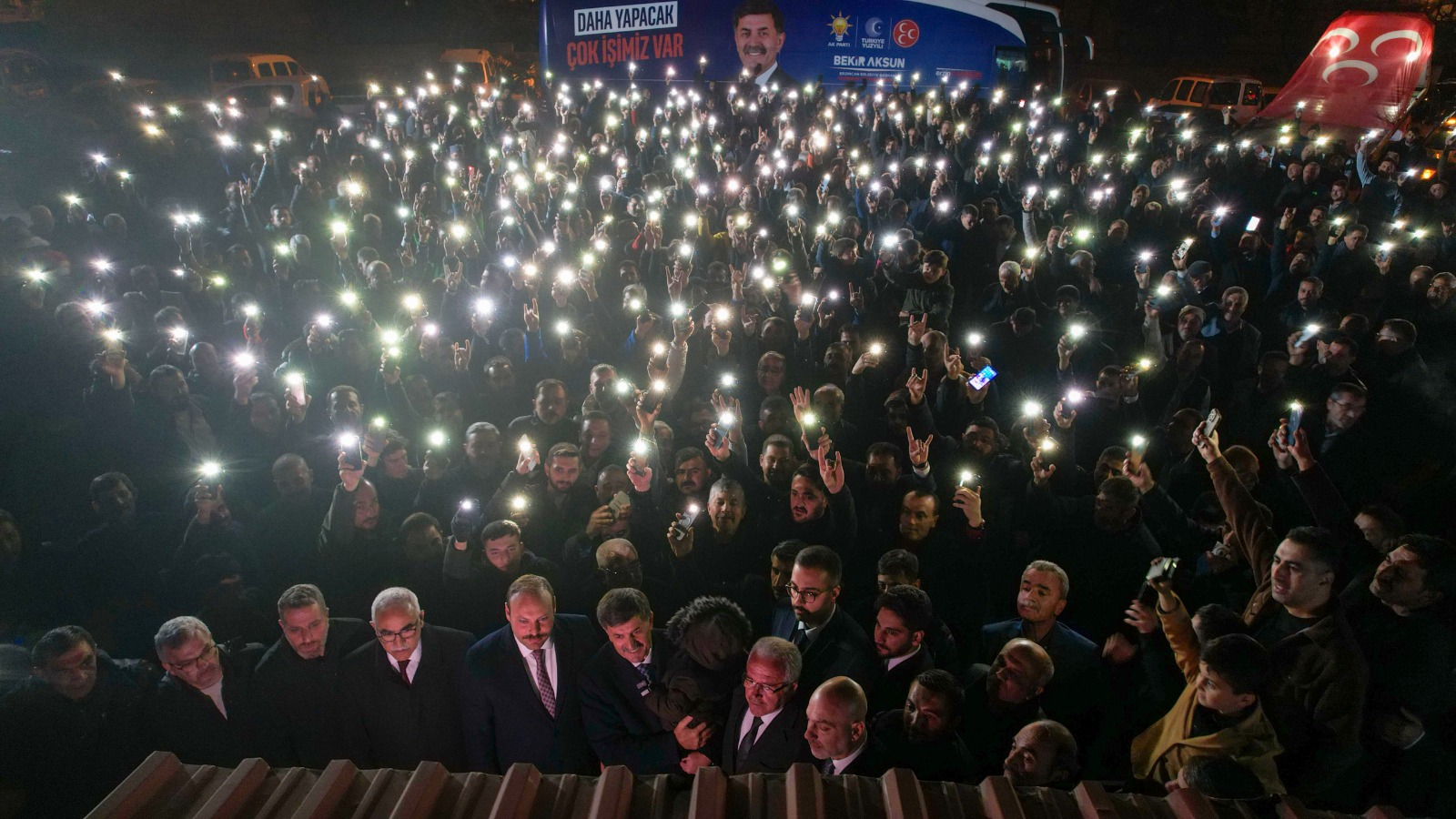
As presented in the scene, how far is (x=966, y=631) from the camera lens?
4125 millimetres

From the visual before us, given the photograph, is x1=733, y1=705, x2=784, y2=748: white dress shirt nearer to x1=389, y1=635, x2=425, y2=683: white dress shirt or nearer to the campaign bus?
x1=389, y1=635, x2=425, y2=683: white dress shirt

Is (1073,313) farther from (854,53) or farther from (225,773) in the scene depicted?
(854,53)

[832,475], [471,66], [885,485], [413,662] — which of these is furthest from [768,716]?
[471,66]

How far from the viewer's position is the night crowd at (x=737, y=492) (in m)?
2.97

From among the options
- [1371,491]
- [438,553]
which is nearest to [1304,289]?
[1371,491]

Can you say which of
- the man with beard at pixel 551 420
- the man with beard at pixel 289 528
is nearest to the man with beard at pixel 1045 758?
the man with beard at pixel 551 420

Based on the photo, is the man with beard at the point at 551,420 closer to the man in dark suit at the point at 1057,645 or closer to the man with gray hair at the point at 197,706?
the man with gray hair at the point at 197,706

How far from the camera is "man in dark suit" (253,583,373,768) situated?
3199mm

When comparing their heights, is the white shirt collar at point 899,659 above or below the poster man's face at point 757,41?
below

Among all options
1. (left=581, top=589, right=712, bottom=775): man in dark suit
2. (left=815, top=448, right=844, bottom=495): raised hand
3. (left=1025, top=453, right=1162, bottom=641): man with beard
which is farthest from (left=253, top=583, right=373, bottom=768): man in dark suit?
(left=1025, top=453, right=1162, bottom=641): man with beard

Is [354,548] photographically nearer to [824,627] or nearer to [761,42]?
[824,627]

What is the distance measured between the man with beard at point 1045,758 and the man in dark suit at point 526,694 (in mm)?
1906

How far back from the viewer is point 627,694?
3.17 m

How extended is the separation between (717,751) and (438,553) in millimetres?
2045
